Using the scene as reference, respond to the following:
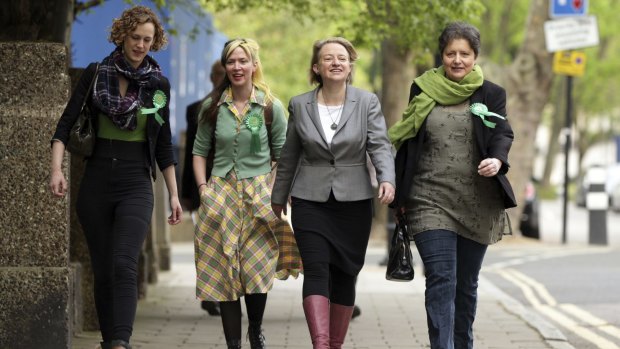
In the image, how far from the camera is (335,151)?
706 cm

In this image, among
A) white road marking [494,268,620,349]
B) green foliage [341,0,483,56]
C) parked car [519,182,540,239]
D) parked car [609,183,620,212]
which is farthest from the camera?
parked car [609,183,620,212]

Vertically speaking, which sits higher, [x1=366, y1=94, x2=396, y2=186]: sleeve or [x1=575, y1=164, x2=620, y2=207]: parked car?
[x1=366, y1=94, x2=396, y2=186]: sleeve

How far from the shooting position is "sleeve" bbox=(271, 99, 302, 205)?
7.18m

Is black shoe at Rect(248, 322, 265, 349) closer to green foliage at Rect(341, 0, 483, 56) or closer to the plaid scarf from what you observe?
the plaid scarf

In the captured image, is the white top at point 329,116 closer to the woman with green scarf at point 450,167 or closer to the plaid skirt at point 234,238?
the woman with green scarf at point 450,167

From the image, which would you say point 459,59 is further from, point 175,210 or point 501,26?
point 501,26

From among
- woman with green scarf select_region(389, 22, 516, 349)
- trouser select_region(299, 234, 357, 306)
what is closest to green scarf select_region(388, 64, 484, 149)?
woman with green scarf select_region(389, 22, 516, 349)

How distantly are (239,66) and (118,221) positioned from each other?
120 centimetres

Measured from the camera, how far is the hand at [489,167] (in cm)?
655

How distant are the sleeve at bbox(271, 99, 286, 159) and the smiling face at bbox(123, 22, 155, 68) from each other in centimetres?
98

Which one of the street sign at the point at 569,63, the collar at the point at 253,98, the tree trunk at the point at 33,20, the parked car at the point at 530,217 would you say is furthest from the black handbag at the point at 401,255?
the parked car at the point at 530,217

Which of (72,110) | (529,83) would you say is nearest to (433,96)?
(72,110)

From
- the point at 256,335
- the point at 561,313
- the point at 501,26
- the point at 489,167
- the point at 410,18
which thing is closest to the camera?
the point at 489,167

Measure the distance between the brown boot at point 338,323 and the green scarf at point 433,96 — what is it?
3.28ft
